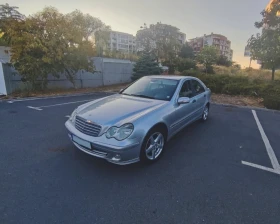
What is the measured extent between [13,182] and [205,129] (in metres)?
4.28

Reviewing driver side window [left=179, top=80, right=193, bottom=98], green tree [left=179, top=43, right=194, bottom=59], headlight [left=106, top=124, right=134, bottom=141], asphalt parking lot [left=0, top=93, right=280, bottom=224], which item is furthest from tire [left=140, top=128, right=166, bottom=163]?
green tree [left=179, top=43, right=194, bottom=59]

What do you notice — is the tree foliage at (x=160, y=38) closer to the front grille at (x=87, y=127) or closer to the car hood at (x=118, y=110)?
the car hood at (x=118, y=110)

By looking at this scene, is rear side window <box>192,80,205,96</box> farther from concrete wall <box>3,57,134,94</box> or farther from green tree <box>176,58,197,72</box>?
green tree <box>176,58,197,72</box>

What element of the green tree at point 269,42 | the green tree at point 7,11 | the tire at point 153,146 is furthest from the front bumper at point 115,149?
the green tree at point 7,11

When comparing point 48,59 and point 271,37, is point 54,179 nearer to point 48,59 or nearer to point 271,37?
point 48,59

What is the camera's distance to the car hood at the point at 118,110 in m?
2.71

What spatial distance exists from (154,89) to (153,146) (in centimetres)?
141

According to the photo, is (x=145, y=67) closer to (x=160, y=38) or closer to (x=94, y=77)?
(x=94, y=77)

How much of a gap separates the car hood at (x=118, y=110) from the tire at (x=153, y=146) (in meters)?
0.38

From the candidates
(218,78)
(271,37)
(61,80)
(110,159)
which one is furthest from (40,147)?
(271,37)

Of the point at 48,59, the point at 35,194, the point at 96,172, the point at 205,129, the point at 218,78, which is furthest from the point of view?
the point at 218,78

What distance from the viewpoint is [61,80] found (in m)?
11.5

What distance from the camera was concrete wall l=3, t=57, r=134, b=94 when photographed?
9.12 metres

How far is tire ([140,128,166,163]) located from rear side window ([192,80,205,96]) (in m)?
1.87
